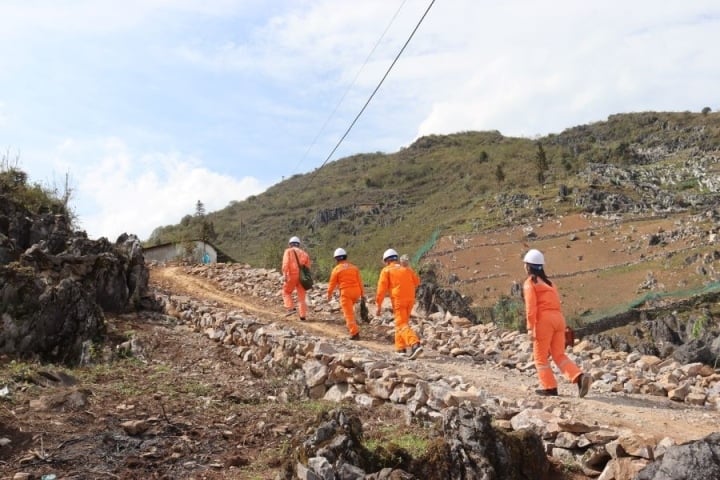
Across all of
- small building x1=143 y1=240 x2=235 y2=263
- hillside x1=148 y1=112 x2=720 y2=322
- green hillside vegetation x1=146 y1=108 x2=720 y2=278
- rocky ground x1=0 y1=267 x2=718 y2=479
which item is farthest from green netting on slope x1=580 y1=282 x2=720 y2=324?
rocky ground x1=0 y1=267 x2=718 y2=479

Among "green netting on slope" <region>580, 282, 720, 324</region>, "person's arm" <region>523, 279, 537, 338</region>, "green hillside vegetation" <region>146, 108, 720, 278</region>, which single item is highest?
"green hillside vegetation" <region>146, 108, 720, 278</region>

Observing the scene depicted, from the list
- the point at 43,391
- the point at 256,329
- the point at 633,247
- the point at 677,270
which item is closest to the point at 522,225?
the point at 633,247

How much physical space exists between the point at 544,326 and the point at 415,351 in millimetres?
2838

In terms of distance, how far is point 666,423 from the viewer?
643 centimetres

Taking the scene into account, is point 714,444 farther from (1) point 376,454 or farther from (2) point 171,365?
(2) point 171,365

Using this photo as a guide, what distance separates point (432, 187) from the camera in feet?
341

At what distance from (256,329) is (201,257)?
14.6 m

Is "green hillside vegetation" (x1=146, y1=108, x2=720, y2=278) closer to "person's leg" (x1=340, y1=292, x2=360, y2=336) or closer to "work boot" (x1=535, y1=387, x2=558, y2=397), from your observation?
"person's leg" (x1=340, y1=292, x2=360, y2=336)

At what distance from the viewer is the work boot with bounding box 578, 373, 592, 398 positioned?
7.36m

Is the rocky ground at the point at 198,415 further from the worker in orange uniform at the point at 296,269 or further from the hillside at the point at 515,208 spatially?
the hillside at the point at 515,208

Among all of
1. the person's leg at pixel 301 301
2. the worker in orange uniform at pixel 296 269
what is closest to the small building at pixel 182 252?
the worker in orange uniform at pixel 296 269

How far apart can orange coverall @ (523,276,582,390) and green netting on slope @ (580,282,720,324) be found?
34294 millimetres

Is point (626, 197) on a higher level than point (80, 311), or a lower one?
higher

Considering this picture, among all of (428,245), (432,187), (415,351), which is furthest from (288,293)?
(432,187)
